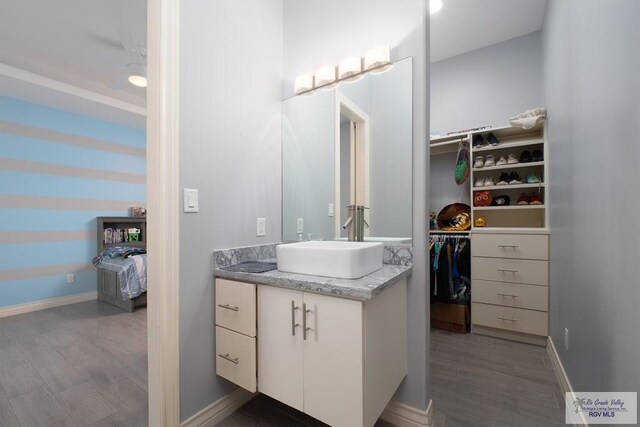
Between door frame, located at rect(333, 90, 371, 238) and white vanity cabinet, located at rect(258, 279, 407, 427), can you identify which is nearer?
white vanity cabinet, located at rect(258, 279, 407, 427)

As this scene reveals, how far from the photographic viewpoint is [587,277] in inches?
52.0

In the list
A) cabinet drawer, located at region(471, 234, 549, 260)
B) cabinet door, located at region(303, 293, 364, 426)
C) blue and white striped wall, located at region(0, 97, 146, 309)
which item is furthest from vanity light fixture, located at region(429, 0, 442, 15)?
blue and white striped wall, located at region(0, 97, 146, 309)

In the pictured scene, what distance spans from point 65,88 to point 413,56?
403cm

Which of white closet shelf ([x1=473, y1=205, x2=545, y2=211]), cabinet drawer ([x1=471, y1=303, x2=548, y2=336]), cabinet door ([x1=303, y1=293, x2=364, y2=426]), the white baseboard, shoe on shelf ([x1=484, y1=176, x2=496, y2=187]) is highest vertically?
shoe on shelf ([x1=484, y1=176, x2=496, y2=187])

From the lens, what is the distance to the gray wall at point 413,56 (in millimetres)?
1402

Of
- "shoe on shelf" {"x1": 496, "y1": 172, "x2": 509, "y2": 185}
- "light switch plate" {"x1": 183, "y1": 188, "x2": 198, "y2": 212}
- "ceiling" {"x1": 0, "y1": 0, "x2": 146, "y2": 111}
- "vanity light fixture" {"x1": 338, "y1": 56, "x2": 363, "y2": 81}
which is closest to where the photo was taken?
"light switch plate" {"x1": 183, "y1": 188, "x2": 198, "y2": 212}

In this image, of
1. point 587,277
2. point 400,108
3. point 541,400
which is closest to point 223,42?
point 400,108

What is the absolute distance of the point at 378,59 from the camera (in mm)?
1520

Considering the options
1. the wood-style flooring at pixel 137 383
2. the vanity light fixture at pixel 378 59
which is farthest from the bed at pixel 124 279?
the vanity light fixture at pixel 378 59

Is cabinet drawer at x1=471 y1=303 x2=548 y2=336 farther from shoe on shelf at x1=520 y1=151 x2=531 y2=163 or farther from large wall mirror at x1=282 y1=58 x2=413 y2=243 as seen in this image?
large wall mirror at x1=282 y1=58 x2=413 y2=243

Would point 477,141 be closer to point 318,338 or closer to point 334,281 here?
point 334,281

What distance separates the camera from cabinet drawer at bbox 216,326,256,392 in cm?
133

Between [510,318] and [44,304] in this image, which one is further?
[44,304]

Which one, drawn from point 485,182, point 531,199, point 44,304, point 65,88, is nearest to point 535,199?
point 531,199
